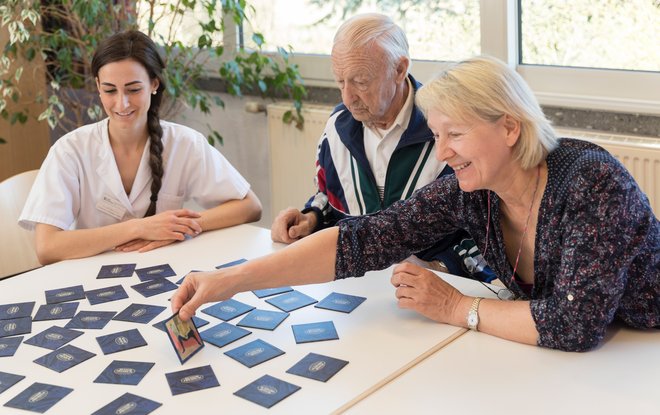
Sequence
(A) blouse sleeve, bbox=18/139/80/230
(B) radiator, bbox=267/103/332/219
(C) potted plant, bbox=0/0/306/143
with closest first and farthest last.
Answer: (A) blouse sleeve, bbox=18/139/80/230 → (C) potted plant, bbox=0/0/306/143 → (B) radiator, bbox=267/103/332/219

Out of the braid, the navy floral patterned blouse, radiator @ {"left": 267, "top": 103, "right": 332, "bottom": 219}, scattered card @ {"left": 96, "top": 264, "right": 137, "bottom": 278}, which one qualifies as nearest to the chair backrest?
the braid

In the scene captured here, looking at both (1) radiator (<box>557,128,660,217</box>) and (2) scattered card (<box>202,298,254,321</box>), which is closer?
(2) scattered card (<box>202,298,254,321</box>)

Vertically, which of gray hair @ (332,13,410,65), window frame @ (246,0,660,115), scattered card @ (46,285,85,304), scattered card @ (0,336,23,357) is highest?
gray hair @ (332,13,410,65)

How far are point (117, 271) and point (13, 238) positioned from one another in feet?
2.18

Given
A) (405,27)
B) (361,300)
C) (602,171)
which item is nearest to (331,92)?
A: (405,27)

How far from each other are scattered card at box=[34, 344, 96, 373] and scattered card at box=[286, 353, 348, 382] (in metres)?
0.48

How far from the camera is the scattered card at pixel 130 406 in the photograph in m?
1.65

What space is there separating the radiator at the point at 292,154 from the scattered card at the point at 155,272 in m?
1.65

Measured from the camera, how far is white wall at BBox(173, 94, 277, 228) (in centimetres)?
438

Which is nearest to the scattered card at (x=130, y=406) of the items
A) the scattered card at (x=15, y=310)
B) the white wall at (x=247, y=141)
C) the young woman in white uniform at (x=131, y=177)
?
the scattered card at (x=15, y=310)

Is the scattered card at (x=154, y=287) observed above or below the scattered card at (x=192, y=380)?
above

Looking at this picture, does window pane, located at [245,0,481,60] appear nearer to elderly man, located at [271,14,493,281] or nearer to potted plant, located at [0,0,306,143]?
potted plant, located at [0,0,306,143]

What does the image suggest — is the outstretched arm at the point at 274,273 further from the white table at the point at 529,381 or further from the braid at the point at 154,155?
the braid at the point at 154,155

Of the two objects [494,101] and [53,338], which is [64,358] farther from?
[494,101]
